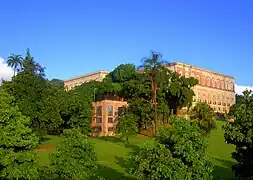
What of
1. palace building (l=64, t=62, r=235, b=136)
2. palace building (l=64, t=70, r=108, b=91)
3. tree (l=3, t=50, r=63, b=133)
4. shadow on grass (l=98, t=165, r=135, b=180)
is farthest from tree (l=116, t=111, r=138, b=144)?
palace building (l=64, t=70, r=108, b=91)

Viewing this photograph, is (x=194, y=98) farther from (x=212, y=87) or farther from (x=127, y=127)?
(x=127, y=127)

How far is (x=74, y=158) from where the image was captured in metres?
25.2

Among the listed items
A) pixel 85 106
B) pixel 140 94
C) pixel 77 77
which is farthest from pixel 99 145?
pixel 77 77

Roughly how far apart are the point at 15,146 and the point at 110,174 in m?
7.98

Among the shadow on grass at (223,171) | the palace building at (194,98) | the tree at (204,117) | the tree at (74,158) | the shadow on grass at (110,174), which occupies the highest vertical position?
the palace building at (194,98)

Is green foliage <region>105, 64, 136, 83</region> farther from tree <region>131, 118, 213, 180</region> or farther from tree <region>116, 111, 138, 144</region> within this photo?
tree <region>131, 118, 213, 180</region>

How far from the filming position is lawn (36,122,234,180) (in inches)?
1248

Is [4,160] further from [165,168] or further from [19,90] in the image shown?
[19,90]

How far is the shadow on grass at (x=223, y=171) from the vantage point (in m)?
31.4

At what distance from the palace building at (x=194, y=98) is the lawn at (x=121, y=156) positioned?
33.3ft

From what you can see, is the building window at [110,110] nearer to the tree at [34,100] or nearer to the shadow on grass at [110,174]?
the tree at [34,100]

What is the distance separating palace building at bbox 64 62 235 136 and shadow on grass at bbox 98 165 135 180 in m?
34.4

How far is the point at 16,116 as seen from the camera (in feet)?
88.2

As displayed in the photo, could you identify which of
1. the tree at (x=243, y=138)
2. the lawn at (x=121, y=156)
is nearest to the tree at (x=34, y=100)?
the lawn at (x=121, y=156)
